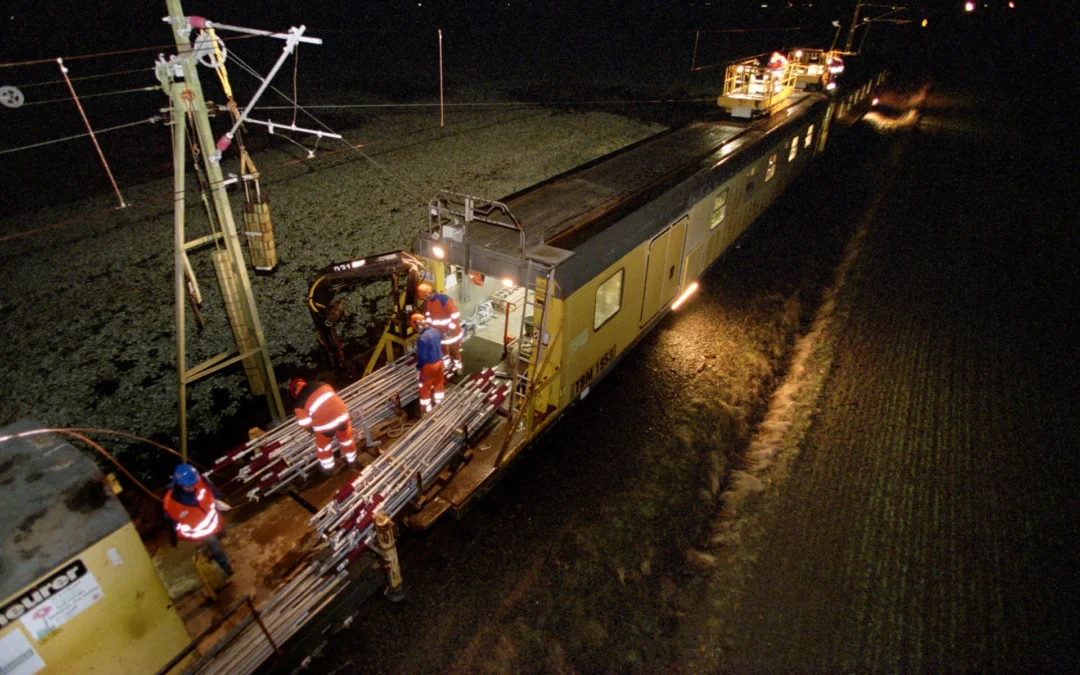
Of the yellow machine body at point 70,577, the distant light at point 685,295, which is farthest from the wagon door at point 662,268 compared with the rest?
the yellow machine body at point 70,577

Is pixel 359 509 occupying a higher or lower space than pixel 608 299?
lower

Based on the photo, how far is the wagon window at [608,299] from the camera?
8.01 meters

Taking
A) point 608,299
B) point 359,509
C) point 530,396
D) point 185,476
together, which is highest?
point 608,299

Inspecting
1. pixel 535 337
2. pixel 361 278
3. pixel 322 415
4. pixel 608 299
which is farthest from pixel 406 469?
pixel 608 299

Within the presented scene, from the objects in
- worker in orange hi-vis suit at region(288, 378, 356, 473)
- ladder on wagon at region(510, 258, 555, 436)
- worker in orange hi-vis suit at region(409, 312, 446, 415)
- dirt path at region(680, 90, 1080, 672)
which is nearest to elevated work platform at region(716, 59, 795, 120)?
dirt path at region(680, 90, 1080, 672)

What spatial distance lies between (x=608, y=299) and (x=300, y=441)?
15.4 feet

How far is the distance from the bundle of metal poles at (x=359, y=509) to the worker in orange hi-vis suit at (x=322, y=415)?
1.89 feet

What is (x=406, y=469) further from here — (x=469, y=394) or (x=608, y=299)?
(x=608, y=299)

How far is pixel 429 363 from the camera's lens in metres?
7.84

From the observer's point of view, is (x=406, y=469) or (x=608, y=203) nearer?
(x=406, y=469)

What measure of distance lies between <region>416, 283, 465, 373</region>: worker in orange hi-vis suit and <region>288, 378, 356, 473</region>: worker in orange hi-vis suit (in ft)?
6.57

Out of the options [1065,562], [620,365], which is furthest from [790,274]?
[1065,562]

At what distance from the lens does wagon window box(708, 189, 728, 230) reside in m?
11.5

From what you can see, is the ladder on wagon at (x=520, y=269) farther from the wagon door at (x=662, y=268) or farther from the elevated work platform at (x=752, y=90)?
the elevated work platform at (x=752, y=90)
